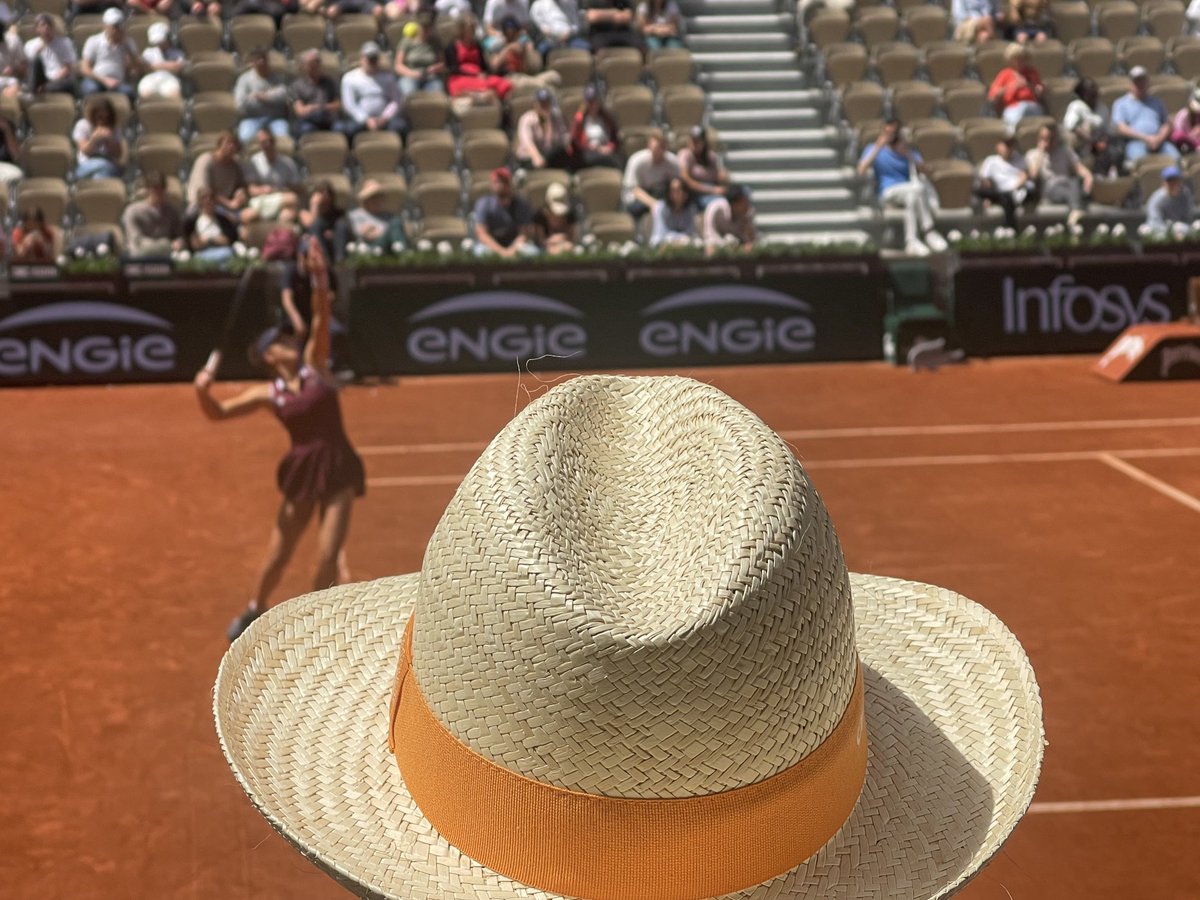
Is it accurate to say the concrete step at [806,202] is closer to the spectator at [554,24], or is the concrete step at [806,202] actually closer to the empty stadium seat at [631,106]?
the empty stadium seat at [631,106]

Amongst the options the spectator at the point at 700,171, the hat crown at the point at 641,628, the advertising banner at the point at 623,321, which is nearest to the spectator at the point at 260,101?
the advertising banner at the point at 623,321

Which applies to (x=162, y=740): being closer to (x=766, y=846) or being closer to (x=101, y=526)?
(x=101, y=526)

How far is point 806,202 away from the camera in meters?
18.1

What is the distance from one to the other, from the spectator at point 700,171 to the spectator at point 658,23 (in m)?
3.20

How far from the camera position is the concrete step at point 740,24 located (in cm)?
2048

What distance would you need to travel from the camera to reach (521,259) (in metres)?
14.4

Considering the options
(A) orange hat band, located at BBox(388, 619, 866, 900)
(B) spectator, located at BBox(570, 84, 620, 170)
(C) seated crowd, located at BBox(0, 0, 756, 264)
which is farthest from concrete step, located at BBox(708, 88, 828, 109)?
(A) orange hat band, located at BBox(388, 619, 866, 900)

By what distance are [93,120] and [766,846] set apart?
15.5m

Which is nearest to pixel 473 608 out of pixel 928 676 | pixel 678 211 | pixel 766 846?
pixel 766 846

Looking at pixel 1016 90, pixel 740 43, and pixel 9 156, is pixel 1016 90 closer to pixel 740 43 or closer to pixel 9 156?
pixel 740 43

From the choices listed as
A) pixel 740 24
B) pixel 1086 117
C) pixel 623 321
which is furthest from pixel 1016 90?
pixel 623 321

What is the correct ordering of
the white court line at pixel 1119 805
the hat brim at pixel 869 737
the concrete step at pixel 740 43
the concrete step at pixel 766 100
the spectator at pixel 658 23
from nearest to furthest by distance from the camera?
1. the hat brim at pixel 869 737
2. the white court line at pixel 1119 805
3. the spectator at pixel 658 23
4. the concrete step at pixel 766 100
5. the concrete step at pixel 740 43

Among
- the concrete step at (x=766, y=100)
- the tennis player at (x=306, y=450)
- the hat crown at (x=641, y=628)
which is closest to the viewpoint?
the hat crown at (x=641, y=628)

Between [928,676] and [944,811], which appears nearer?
[944,811]
